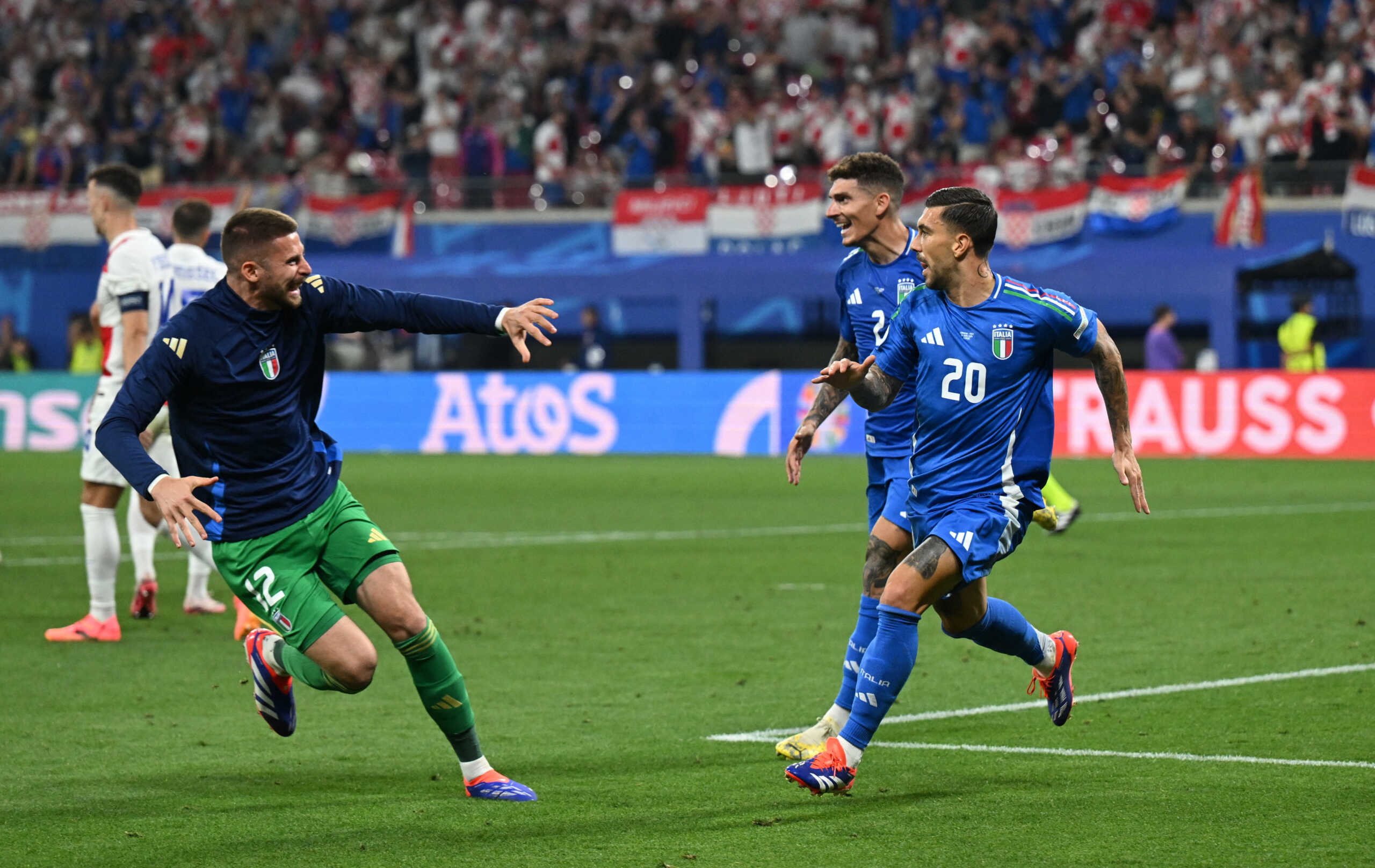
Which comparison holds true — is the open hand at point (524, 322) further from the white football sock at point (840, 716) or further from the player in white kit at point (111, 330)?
the player in white kit at point (111, 330)

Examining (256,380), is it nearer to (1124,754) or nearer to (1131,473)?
(1131,473)

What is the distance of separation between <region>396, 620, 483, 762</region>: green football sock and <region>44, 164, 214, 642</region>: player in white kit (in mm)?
4265

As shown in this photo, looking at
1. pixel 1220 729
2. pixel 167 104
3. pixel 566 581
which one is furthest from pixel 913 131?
pixel 1220 729

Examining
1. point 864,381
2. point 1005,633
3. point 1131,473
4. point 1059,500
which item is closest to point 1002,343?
point 864,381

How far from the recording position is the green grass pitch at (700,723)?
5.42m

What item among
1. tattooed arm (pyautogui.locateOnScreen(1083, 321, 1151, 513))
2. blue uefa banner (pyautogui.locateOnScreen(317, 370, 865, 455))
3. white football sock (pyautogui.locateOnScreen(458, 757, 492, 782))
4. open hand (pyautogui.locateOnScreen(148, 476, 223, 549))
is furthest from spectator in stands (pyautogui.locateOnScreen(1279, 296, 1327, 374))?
open hand (pyautogui.locateOnScreen(148, 476, 223, 549))

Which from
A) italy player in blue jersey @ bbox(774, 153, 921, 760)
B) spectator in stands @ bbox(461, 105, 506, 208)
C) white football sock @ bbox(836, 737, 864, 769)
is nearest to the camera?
white football sock @ bbox(836, 737, 864, 769)

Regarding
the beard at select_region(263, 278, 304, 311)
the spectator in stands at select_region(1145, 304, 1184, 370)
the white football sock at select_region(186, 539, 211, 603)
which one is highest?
the beard at select_region(263, 278, 304, 311)

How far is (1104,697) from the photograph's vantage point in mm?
7855

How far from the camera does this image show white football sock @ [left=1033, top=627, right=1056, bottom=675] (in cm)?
662

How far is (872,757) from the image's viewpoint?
671 centimetres

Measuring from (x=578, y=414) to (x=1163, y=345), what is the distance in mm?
8054

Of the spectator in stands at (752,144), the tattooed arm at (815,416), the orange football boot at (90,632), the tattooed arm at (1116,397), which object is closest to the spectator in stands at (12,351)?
the spectator in stands at (752,144)

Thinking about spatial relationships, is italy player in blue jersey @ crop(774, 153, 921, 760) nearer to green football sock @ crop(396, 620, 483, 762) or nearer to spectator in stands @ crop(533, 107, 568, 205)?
green football sock @ crop(396, 620, 483, 762)
